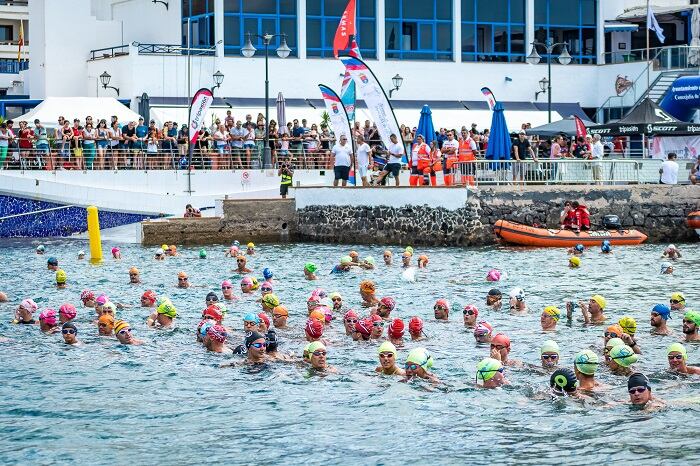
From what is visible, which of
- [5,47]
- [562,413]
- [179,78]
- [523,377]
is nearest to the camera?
[562,413]

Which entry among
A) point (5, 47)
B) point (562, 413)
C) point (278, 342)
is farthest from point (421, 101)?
point (562, 413)

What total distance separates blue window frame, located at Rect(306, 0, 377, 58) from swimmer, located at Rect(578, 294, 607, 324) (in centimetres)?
3251

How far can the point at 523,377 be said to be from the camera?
1808 cm

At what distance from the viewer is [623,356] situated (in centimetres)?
1784

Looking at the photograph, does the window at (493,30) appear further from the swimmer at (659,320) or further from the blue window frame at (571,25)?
the swimmer at (659,320)

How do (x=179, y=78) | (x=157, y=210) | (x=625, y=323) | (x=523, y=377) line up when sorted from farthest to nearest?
1. (x=179, y=78)
2. (x=157, y=210)
3. (x=625, y=323)
4. (x=523, y=377)

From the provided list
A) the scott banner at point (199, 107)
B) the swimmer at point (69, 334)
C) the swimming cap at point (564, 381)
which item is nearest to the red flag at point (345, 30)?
the scott banner at point (199, 107)

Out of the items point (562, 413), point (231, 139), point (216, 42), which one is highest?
point (216, 42)

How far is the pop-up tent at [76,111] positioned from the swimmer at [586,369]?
3072 cm

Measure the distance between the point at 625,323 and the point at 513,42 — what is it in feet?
127

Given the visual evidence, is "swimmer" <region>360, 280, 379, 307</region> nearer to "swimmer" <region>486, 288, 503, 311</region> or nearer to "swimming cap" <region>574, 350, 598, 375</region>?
"swimmer" <region>486, 288, 503, 311</region>

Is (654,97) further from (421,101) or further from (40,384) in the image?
(40,384)

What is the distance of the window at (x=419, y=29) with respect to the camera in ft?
182

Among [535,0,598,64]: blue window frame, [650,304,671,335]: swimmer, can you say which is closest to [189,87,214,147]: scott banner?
[650,304,671,335]: swimmer
